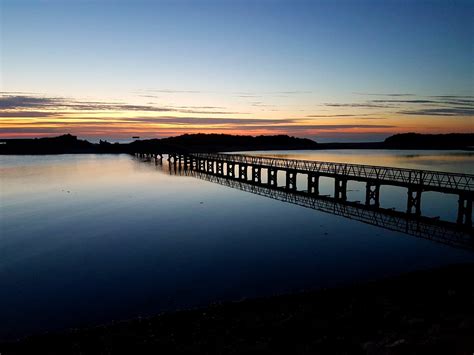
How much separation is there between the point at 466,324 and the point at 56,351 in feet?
34.7

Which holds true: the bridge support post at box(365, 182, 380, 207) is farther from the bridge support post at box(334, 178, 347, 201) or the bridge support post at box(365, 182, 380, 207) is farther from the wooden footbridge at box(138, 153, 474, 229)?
the bridge support post at box(334, 178, 347, 201)

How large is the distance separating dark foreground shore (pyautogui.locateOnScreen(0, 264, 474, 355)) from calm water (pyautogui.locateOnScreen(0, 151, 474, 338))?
207 cm

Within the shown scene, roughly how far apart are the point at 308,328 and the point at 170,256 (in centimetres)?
1072

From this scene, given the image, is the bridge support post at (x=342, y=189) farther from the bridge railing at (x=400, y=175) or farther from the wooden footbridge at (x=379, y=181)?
the bridge railing at (x=400, y=175)

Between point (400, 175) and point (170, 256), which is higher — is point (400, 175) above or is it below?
above

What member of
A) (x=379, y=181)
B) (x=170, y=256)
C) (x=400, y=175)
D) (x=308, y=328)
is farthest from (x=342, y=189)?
(x=308, y=328)

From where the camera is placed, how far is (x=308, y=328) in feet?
30.2

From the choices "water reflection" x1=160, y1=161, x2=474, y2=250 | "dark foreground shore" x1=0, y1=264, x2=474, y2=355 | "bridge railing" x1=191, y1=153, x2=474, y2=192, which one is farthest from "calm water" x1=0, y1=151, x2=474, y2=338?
"bridge railing" x1=191, y1=153, x2=474, y2=192

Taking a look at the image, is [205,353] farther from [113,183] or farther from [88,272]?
[113,183]

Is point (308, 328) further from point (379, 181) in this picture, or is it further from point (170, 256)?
point (379, 181)

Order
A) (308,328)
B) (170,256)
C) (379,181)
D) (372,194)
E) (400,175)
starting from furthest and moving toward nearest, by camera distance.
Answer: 1. (372,194)
2. (400,175)
3. (379,181)
4. (170,256)
5. (308,328)

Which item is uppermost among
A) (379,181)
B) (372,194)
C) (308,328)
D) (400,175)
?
(400,175)

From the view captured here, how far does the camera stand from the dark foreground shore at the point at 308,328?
8.16 meters

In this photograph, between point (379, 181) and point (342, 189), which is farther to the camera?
point (342, 189)
